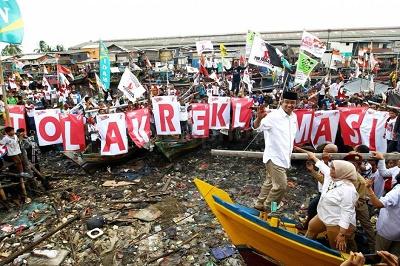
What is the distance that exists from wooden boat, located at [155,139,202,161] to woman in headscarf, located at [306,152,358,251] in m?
5.83

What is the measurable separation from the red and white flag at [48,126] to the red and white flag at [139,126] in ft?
6.74

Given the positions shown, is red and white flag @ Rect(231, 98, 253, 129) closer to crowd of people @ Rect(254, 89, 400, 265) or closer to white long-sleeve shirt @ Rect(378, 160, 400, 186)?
crowd of people @ Rect(254, 89, 400, 265)

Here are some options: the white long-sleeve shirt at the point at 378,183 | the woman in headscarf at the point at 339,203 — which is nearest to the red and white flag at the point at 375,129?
the white long-sleeve shirt at the point at 378,183

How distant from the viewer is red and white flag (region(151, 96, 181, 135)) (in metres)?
9.09

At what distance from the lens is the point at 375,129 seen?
766 centimetres

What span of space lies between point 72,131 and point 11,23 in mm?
3080

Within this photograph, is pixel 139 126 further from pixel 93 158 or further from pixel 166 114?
pixel 93 158

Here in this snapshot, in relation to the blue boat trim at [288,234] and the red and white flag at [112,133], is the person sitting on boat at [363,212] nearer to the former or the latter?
the blue boat trim at [288,234]

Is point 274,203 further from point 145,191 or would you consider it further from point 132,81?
point 132,81

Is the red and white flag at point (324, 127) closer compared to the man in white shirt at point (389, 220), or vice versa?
the man in white shirt at point (389, 220)

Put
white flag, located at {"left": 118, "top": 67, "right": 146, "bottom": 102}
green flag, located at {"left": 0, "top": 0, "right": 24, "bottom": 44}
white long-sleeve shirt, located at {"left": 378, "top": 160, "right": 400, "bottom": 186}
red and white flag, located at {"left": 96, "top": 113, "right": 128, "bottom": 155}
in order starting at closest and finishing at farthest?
white long-sleeve shirt, located at {"left": 378, "top": 160, "right": 400, "bottom": 186}
green flag, located at {"left": 0, "top": 0, "right": 24, "bottom": 44}
red and white flag, located at {"left": 96, "top": 113, "right": 128, "bottom": 155}
white flag, located at {"left": 118, "top": 67, "right": 146, "bottom": 102}

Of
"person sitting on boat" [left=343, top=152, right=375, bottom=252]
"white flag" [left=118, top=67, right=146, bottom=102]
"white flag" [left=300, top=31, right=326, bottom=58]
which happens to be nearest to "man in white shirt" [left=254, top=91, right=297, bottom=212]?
"person sitting on boat" [left=343, top=152, right=375, bottom=252]

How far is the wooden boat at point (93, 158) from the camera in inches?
342

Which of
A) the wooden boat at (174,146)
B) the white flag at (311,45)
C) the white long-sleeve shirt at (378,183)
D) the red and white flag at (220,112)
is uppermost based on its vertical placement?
the white flag at (311,45)
